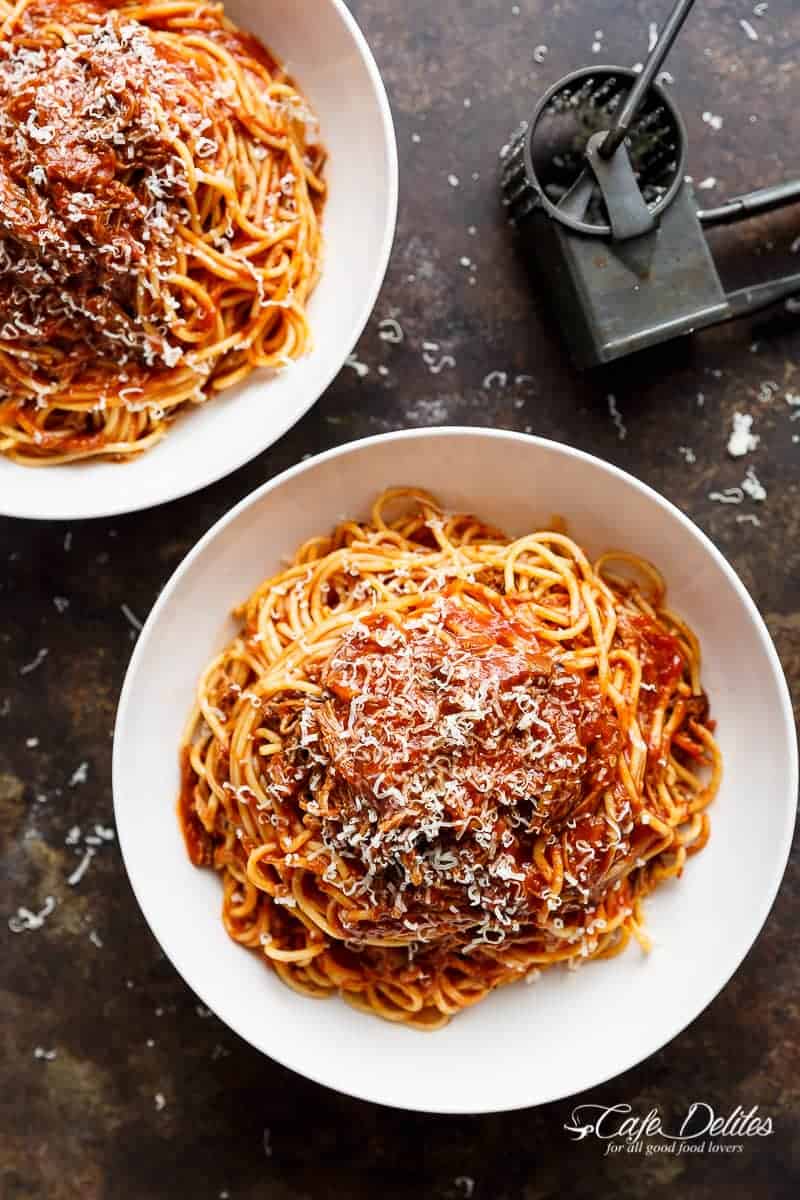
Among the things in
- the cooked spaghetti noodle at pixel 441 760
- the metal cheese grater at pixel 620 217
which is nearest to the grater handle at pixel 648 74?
the metal cheese grater at pixel 620 217

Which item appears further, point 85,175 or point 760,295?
point 760,295

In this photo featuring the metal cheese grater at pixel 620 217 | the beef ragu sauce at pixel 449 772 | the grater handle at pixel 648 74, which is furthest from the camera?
the metal cheese grater at pixel 620 217

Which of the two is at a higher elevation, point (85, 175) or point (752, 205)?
point (85, 175)

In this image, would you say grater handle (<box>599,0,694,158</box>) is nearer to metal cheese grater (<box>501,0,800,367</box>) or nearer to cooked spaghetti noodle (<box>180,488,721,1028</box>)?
metal cheese grater (<box>501,0,800,367</box>)

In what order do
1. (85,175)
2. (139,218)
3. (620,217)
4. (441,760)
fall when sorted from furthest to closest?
(620,217)
(139,218)
(85,175)
(441,760)

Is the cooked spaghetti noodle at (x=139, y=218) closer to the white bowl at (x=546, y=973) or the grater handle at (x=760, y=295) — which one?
the white bowl at (x=546, y=973)

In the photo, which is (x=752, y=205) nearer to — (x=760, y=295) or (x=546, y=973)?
(x=760, y=295)

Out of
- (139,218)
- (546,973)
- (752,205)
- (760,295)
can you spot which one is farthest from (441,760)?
(752,205)
